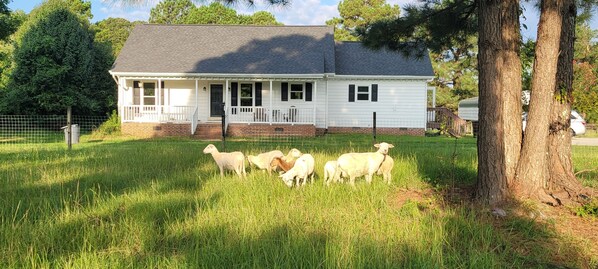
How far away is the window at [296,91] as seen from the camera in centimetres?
2439

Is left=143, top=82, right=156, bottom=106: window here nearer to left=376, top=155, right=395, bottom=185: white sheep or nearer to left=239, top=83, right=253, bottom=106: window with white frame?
left=239, top=83, right=253, bottom=106: window with white frame

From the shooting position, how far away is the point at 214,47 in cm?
2517

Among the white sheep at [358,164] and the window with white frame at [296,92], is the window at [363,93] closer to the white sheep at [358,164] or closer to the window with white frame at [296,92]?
the window with white frame at [296,92]

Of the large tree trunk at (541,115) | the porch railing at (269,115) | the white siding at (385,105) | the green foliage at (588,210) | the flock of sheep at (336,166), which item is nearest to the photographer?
the green foliage at (588,210)

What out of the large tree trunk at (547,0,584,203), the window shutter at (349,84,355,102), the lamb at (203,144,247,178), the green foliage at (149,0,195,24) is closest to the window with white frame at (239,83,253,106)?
the window shutter at (349,84,355,102)

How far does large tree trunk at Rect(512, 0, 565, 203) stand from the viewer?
5.16 metres

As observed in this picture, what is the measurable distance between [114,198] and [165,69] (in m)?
18.3

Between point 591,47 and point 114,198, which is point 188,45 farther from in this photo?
point 591,47

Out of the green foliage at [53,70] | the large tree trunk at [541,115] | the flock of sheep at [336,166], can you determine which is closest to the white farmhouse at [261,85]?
the green foliage at [53,70]

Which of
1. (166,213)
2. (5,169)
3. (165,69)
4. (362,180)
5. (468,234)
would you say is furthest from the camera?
(165,69)

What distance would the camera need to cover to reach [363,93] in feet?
81.3

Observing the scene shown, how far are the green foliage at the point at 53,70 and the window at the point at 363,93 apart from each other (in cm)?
1552

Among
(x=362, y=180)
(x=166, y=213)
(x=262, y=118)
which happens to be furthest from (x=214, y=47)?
(x=166, y=213)

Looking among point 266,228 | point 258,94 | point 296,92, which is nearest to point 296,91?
point 296,92
